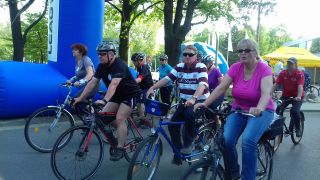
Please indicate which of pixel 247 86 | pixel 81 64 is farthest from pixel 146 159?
pixel 81 64

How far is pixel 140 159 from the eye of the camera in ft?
15.4

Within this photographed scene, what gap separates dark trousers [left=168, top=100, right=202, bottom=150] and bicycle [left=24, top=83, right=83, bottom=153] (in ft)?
6.39

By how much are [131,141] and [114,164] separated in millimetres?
711

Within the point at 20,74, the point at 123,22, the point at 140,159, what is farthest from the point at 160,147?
the point at 123,22

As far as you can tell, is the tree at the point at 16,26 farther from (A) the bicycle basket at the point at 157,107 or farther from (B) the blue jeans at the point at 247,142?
(B) the blue jeans at the point at 247,142

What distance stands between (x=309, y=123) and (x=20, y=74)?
321 inches

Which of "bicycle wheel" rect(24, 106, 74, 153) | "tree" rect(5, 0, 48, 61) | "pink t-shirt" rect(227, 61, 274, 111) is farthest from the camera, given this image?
"tree" rect(5, 0, 48, 61)

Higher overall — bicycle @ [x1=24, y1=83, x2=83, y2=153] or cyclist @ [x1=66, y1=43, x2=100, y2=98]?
cyclist @ [x1=66, y1=43, x2=100, y2=98]

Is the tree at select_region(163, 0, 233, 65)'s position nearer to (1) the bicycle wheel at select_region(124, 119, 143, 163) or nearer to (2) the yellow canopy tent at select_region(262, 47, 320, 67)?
(1) the bicycle wheel at select_region(124, 119, 143, 163)

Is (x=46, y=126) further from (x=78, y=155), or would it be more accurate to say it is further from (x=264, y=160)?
(x=264, y=160)

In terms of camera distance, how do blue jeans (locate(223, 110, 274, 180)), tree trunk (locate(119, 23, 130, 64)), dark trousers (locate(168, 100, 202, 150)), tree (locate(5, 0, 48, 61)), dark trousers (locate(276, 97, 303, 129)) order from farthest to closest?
1. tree (locate(5, 0, 48, 61))
2. tree trunk (locate(119, 23, 130, 64))
3. dark trousers (locate(276, 97, 303, 129))
4. dark trousers (locate(168, 100, 202, 150))
5. blue jeans (locate(223, 110, 274, 180))

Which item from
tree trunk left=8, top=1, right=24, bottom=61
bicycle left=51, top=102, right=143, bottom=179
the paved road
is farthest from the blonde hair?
tree trunk left=8, top=1, right=24, bottom=61

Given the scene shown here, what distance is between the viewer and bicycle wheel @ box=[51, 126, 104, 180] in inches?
198

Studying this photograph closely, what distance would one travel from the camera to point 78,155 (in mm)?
5188
